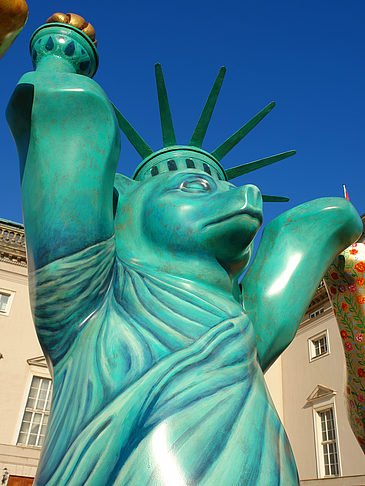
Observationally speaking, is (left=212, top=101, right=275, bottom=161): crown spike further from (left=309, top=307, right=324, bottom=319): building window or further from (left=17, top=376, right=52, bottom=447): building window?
(left=309, top=307, right=324, bottom=319): building window

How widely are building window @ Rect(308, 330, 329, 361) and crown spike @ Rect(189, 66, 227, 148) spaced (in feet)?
45.9

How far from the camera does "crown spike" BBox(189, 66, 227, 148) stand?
1716mm

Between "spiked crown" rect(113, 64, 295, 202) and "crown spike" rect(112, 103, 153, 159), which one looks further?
"crown spike" rect(112, 103, 153, 159)

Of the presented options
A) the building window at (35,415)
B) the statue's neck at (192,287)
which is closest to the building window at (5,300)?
the building window at (35,415)

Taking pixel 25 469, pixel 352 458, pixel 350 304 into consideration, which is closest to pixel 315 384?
pixel 352 458

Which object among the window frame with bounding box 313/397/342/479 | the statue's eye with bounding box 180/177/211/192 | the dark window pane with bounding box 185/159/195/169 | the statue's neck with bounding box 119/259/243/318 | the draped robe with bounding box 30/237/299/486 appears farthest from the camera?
the window frame with bounding box 313/397/342/479

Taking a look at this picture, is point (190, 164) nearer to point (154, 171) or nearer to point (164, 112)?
point (154, 171)

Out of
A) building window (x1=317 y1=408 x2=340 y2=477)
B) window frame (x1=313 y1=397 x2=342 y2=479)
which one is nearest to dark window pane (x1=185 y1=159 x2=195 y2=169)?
window frame (x1=313 y1=397 x2=342 y2=479)

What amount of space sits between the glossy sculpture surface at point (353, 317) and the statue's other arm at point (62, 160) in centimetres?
117

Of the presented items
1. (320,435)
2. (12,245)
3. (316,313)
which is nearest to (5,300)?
(12,245)

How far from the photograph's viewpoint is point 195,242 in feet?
4.08

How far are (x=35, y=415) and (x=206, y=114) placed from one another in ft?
41.2

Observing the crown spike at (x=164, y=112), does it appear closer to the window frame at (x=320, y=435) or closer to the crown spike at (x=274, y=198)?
the crown spike at (x=274, y=198)

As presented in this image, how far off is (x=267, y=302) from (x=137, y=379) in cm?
62
